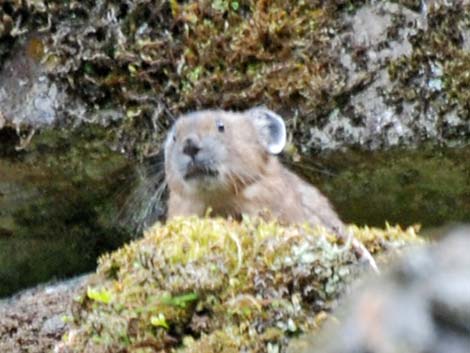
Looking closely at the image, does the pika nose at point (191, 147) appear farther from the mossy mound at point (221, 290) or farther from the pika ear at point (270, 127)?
the mossy mound at point (221, 290)

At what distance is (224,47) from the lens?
6523mm

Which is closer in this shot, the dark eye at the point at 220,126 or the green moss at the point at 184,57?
the green moss at the point at 184,57

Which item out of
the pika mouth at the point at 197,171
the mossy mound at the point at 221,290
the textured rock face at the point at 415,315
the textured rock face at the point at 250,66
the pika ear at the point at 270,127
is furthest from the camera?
the pika mouth at the point at 197,171

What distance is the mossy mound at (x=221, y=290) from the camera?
10.5 feet

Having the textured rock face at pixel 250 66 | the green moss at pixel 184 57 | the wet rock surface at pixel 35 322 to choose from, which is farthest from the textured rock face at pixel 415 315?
the green moss at pixel 184 57

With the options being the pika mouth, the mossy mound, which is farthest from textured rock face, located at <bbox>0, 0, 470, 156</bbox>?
the mossy mound

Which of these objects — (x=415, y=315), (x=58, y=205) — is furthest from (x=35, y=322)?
(x=415, y=315)

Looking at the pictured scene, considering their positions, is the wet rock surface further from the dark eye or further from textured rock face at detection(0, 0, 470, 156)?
the dark eye

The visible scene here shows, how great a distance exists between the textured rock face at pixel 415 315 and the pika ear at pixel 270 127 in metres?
5.15

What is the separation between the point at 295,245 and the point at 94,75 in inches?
136

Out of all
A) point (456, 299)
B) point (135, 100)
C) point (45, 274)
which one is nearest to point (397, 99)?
point (135, 100)

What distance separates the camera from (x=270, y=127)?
6.54 meters

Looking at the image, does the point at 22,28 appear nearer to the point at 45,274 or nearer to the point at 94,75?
the point at 94,75

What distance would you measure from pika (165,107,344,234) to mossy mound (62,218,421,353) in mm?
3062
